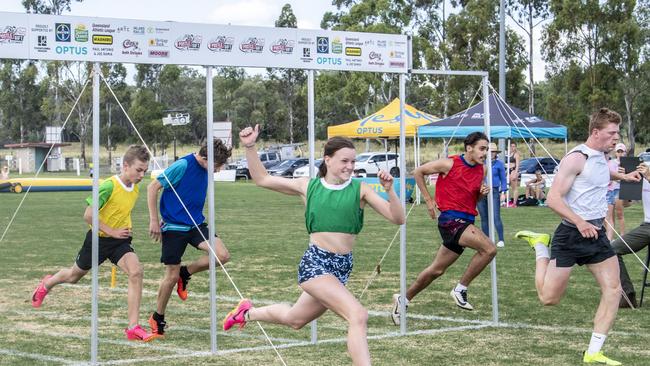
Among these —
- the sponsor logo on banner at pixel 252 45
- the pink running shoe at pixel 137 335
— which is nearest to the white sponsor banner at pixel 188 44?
the sponsor logo on banner at pixel 252 45

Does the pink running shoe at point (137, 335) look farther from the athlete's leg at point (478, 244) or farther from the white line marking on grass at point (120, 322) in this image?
the athlete's leg at point (478, 244)

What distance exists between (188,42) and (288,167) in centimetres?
4046

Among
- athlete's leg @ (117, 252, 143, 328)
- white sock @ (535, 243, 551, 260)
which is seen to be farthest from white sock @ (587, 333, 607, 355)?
athlete's leg @ (117, 252, 143, 328)

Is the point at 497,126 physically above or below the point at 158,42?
above

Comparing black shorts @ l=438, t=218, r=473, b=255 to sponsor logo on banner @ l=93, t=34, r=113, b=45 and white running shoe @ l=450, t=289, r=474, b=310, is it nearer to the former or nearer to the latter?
white running shoe @ l=450, t=289, r=474, b=310

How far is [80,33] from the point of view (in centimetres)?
749

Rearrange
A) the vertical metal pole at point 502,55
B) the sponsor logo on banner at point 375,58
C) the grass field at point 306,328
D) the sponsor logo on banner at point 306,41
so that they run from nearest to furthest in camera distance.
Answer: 1. the grass field at point 306,328
2. the sponsor logo on banner at point 306,41
3. the sponsor logo on banner at point 375,58
4. the vertical metal pole at point 502,55

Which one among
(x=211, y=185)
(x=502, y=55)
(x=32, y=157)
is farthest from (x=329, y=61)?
(x=32, y=157)

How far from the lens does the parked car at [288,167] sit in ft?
156

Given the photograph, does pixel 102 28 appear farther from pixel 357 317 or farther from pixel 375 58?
pixel 357 317

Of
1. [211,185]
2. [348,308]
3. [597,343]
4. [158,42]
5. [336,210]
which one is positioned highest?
[158,42]

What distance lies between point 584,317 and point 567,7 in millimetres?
46755

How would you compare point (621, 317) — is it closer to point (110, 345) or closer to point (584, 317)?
point (584, 317)

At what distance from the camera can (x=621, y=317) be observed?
10234mm
